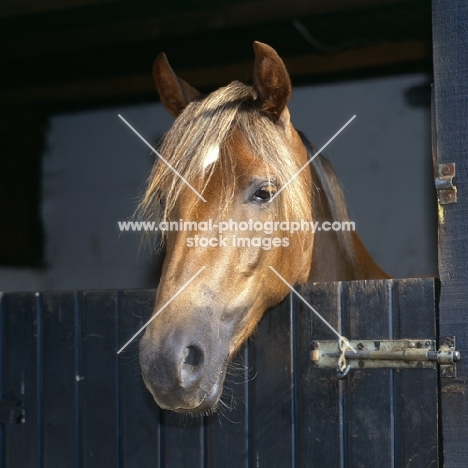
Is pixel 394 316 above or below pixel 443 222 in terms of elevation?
below

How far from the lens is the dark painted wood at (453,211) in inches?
69.2

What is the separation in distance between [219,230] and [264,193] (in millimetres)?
189

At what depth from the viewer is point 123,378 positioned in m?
2.29

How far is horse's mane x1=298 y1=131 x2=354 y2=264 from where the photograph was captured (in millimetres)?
2568

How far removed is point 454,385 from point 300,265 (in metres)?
0.68

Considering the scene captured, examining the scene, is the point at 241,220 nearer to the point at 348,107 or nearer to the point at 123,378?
the point at 123,378

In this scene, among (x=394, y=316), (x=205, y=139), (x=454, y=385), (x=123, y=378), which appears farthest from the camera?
(x=123, y=378)

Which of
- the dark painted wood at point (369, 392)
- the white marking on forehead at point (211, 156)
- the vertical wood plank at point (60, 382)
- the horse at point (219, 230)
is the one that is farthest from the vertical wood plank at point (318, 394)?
the vertical wood plank at point (60, 382)

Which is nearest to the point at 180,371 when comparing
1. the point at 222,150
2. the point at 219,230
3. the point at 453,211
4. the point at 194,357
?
the point at 194,357

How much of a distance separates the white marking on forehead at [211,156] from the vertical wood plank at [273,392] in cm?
43

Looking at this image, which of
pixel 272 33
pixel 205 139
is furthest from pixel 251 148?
pixel 272 33

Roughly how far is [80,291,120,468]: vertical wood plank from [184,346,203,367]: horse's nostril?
59 centimetres

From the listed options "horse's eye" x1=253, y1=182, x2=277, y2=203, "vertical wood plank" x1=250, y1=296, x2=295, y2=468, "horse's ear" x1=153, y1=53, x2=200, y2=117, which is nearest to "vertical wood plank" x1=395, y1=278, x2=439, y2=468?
"vertical wood plank" x1=250, y1=296, x2=295, y2=468

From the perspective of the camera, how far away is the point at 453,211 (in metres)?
1.83
